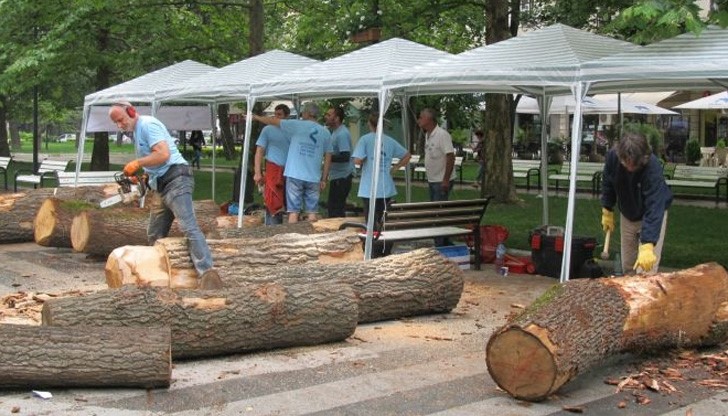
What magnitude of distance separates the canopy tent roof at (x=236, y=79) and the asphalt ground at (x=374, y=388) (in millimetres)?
6337

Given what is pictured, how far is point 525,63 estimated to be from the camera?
9.48 m

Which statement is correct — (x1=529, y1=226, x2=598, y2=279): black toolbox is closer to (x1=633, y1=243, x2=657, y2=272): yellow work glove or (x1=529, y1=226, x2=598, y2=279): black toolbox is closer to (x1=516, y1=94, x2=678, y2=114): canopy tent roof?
(x1=633, y1=243, x2=657, y2=272): yellow work glove

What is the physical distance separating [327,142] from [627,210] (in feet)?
17.1

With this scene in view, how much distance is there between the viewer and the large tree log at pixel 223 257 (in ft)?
27.3

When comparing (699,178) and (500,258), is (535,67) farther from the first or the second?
(699,178)

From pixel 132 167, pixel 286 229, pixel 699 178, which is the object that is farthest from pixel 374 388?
pixel 699 178

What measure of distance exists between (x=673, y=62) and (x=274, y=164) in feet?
19.3

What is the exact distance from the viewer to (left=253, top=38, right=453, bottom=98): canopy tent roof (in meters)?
11.0

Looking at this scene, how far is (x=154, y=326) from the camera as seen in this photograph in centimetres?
664

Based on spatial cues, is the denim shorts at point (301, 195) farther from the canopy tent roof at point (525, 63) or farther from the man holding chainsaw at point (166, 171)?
the man holding chainsaw at point (166, 171)

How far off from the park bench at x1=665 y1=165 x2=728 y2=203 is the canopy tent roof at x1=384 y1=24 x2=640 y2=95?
377 inches

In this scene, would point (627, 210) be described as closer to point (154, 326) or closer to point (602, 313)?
point (602, 313)

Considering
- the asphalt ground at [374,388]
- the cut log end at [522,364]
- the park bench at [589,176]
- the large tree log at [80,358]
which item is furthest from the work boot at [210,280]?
the park bench at [589,176]

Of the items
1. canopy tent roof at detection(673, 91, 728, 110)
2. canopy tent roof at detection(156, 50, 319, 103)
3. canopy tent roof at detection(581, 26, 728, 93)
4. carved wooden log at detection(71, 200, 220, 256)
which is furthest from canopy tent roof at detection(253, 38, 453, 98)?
canopy tent roof at detection(673, 91, 728, 110)
